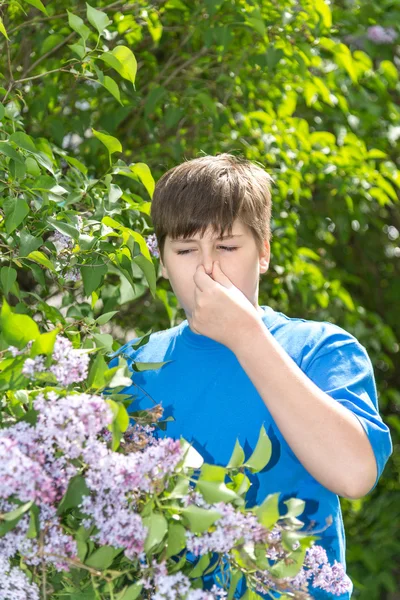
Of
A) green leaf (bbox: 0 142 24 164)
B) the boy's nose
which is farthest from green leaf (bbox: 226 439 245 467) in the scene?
green leaf (bbox: 0 142 24 164)

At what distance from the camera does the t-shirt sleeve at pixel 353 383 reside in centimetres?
105

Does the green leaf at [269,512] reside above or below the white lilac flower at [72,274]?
above

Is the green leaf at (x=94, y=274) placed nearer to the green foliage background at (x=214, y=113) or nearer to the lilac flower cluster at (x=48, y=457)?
the green foliage background at (x=214, y=113)

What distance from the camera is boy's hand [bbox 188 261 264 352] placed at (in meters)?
1.03

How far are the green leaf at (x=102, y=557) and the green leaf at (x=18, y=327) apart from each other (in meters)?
0.21

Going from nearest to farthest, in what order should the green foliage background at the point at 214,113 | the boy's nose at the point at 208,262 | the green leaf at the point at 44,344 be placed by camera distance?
the green leaf at the point at 44,344, the boy's nose at the point at 208,262, the green foliage background at the point at 214,113

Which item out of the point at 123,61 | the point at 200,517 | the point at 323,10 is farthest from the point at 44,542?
the point at 323,10

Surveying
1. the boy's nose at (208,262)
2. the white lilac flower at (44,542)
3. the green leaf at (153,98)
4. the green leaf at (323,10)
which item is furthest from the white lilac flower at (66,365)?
the green leaf at (323,10)

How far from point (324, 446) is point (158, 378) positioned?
15.9 inches

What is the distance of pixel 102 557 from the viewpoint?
0.80 meters

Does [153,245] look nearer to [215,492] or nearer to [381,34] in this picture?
[215,492]

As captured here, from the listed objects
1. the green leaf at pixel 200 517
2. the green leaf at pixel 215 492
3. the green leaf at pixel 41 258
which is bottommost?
the green leaf at pixel 41 258

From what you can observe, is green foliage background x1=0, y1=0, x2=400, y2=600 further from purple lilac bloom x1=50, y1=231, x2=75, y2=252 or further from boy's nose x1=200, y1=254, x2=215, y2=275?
boy's nose x1=200, y1=254, x2=215, y2=275

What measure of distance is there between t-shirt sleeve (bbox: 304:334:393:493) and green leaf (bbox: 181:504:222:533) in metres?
0.33
